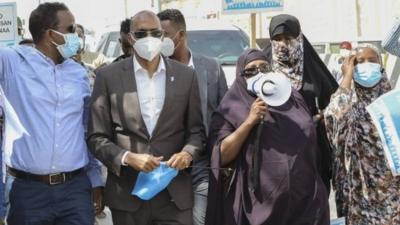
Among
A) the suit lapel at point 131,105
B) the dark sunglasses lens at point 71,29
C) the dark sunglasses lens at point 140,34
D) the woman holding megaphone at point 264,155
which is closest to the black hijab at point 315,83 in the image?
the woman holding megaphone at point 264,155

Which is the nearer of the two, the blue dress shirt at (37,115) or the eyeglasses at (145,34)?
the blue dress shirt at (37,115)

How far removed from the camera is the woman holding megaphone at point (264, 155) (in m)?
3.50

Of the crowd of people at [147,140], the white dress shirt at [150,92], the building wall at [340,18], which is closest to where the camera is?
the crowd of people at [147,140]

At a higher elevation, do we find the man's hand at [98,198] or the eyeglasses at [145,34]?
the eyeglasses at [145,34]

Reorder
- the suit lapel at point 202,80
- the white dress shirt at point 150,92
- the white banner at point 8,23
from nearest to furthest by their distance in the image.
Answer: the white dress shirt at point 150,92, the suit lapel at point 202,80, the white banner at point 8,23

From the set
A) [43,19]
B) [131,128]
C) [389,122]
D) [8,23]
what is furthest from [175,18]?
[8,23]

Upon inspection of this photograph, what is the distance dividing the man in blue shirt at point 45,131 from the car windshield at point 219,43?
517cm

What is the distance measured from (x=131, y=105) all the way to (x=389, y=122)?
1490mm

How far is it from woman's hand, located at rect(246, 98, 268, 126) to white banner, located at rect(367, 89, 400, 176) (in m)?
0.72

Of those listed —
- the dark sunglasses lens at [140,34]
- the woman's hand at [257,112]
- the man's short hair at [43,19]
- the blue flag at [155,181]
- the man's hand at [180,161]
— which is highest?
the man's short hair at [43,19]

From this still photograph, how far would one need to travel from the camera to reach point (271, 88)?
11.3ft

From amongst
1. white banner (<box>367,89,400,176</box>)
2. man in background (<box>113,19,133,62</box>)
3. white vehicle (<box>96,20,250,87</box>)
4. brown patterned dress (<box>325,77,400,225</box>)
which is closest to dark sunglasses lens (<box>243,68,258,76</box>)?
brown patterned dress (<box>325,77,400,225</box>)

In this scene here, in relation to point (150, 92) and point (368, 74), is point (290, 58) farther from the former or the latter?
point (150, 92)

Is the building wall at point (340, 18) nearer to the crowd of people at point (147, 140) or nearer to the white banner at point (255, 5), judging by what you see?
the white banner at point (255, 5)
